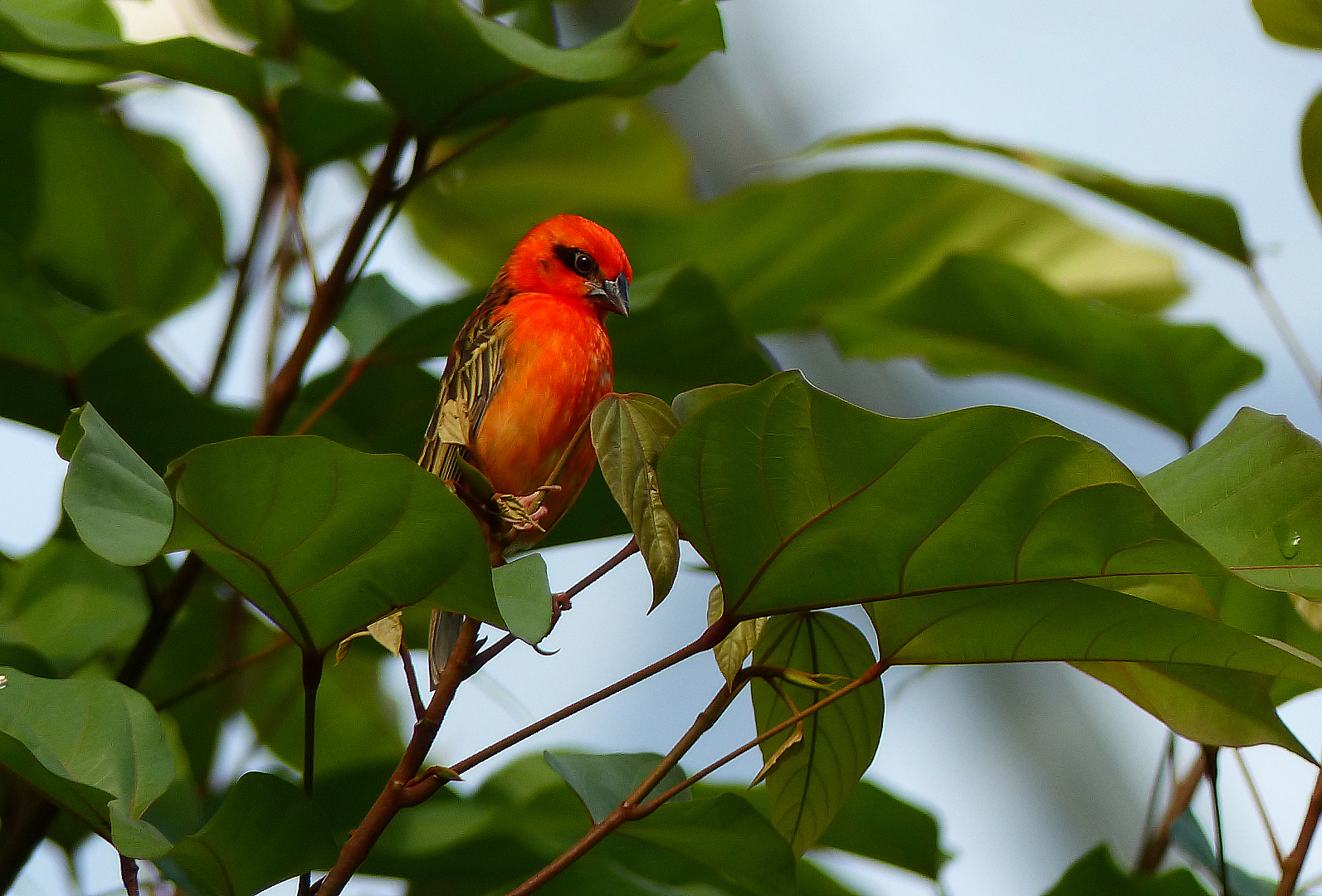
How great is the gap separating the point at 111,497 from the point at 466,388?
1.01 feet

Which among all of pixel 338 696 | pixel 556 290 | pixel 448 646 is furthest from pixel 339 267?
pixel 338 696

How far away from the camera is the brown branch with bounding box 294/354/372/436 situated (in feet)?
2.80

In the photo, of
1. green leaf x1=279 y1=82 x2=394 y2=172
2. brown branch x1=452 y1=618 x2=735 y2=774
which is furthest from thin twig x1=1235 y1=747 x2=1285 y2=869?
green leaf x1=279 y1=82 x2=394 y2=172

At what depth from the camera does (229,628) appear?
103 centimetres

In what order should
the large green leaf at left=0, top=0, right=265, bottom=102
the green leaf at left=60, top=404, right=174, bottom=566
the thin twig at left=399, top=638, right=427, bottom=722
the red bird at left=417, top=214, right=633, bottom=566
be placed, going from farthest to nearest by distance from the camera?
the large green leaf at left=0, top=0, right=265, bottom=102 < the red bird at left=417, top=214, right=633, bottom=566 < the thin twig at left=399, top=638, right=427, bottom=722 < the green leaf at left=60, top=404, right=174, bottom=566

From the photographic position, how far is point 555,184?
59.5 inches

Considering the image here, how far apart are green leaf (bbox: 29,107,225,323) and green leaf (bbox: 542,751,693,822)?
65 cm

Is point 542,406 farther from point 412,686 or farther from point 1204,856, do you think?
point 1204,856

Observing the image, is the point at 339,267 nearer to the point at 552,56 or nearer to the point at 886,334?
the point at 552,56

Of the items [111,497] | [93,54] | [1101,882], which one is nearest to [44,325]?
[93,54]

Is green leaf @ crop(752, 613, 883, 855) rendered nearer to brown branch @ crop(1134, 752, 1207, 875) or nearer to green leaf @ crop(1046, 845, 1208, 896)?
green leaf @ crop(1046, 845, 1208, 896)

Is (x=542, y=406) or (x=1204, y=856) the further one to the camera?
(x=1204, y=856)

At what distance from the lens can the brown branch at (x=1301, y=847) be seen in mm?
666

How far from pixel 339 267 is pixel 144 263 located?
1.13 feet
